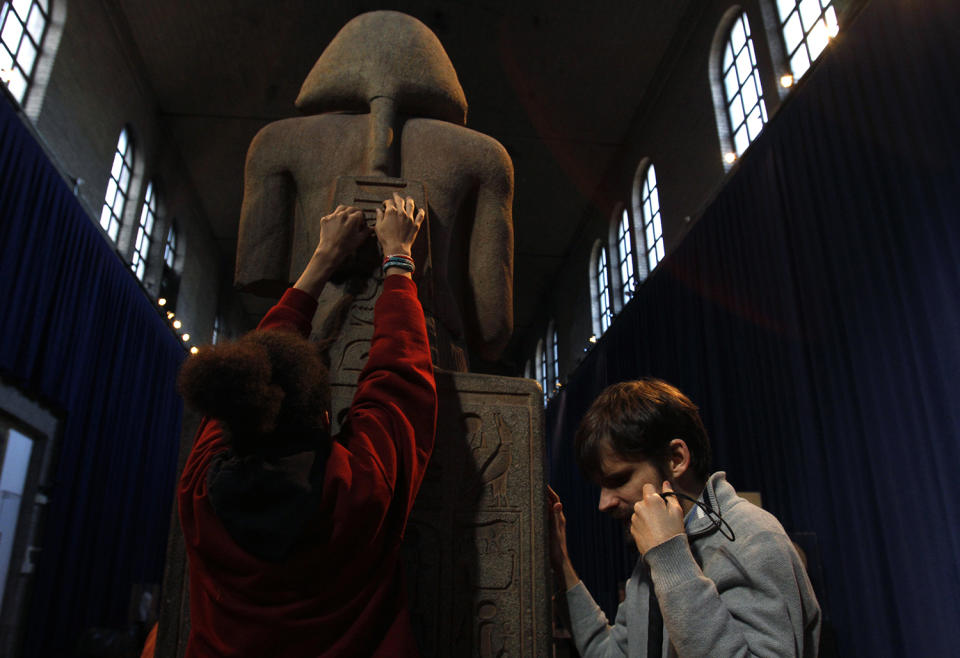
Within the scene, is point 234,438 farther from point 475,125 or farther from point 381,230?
point 475,125

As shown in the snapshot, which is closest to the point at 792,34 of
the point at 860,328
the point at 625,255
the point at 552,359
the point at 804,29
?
the point at 804,29

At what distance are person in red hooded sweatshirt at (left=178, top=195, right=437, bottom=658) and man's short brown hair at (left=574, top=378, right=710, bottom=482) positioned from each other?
0.43 meters

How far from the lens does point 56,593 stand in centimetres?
841

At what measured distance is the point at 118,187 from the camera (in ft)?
35.8

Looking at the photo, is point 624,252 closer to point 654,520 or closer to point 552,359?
point 552,359

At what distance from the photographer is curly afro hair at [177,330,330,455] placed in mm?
1175

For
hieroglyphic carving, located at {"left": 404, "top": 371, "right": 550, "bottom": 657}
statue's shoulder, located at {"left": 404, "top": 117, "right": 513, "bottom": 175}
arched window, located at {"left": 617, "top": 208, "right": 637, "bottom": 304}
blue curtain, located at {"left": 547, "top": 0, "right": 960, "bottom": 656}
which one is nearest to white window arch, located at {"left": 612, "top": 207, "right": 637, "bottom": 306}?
arched window, located at {"left": 617, "top": 208, "right": 637, "bottom": 304}

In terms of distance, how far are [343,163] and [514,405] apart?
4.42ft

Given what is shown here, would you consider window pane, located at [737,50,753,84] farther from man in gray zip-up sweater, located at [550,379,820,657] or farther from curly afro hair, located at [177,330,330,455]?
curly afro hair, located at [177,330,330,455]

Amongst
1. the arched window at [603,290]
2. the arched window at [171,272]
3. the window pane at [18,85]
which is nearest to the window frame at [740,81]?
the arched window at [603,290]

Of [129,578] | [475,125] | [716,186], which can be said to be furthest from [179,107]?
[716,186]

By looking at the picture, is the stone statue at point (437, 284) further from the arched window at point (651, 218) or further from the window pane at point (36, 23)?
the arched window at point (651, 218)

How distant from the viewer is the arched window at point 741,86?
8531mm

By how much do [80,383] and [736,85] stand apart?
29.8ft
